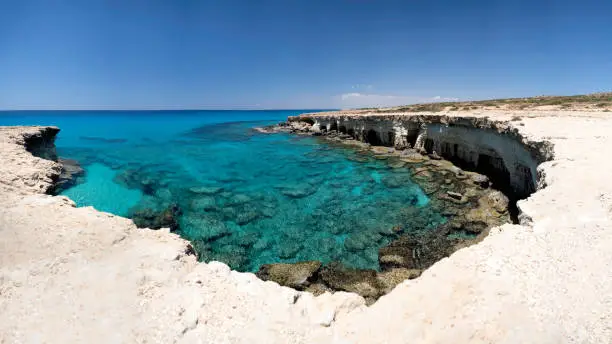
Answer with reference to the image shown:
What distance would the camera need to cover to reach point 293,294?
19.8ft

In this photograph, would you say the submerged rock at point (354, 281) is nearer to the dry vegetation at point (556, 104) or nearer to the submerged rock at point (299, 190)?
the submerged rock at point (299, 190)

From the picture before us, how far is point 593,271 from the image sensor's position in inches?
207

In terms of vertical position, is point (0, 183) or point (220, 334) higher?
point (0, 183)

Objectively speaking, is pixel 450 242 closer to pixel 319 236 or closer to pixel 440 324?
pixel 319 236

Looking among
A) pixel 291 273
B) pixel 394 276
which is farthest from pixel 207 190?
pixel 394 276

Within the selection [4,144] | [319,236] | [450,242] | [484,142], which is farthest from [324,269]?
[4,144]

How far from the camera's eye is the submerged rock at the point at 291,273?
32.5ft

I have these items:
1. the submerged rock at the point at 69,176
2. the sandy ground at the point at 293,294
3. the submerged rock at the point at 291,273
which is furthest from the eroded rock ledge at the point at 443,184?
the submerged rock at the point at 69,176

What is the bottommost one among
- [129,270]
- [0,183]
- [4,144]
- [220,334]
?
[220,334]

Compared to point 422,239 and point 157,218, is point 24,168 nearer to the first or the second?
point 157,218

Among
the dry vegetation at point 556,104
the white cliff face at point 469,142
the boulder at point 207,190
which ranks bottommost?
the boulder at point 207,190

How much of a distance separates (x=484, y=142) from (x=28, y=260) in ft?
82.7

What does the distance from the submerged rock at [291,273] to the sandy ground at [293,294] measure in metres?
3.79

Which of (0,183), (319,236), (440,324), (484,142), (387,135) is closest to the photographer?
(440,324)
